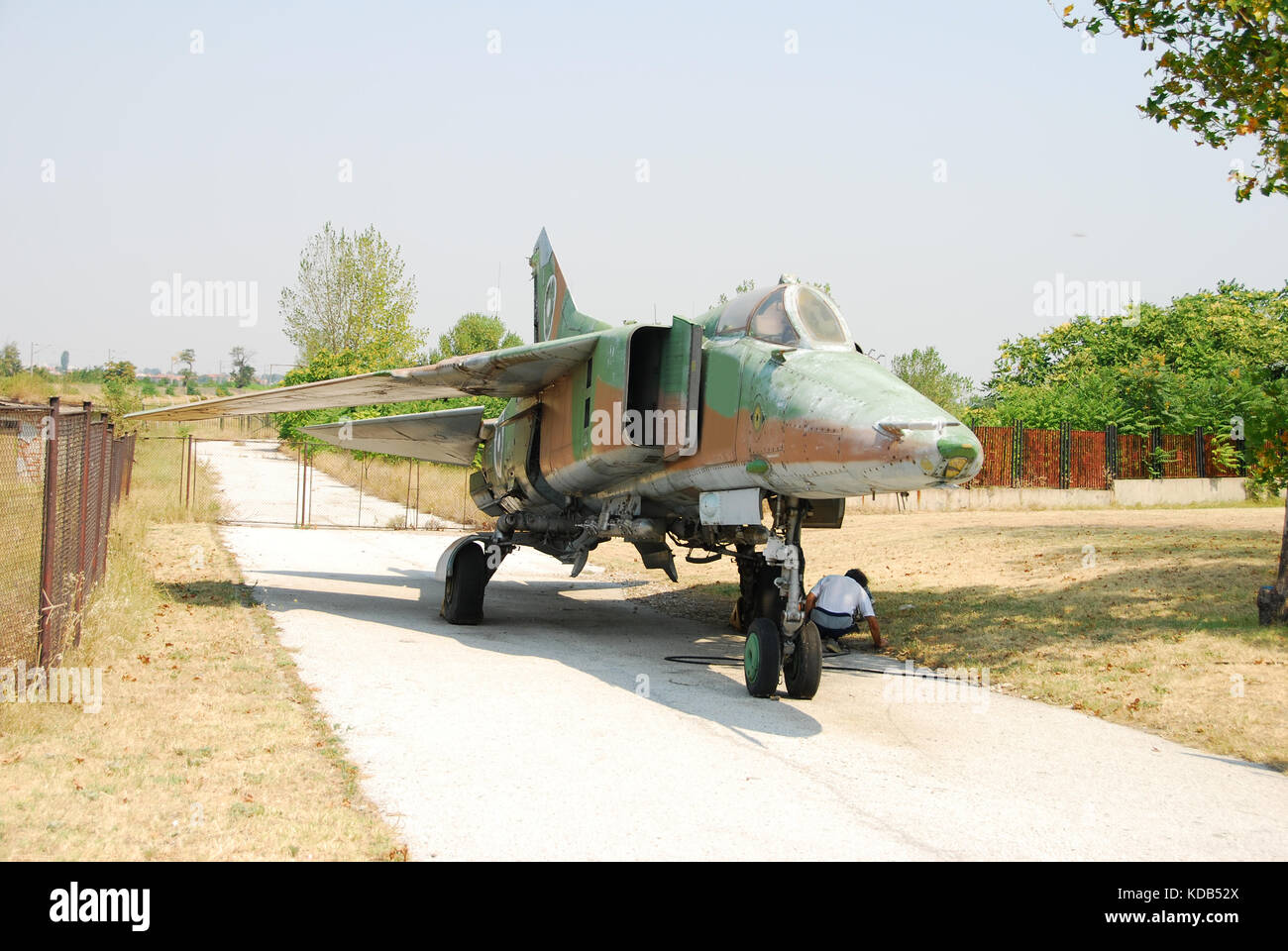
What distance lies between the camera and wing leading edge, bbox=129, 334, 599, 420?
11.3 meters

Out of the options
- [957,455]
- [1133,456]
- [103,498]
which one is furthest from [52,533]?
[1133,456]

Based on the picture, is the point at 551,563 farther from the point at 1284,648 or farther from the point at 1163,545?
the point at 1284,648

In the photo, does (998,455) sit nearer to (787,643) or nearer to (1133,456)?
(1133,456)

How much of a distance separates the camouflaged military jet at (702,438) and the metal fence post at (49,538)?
4944 mm

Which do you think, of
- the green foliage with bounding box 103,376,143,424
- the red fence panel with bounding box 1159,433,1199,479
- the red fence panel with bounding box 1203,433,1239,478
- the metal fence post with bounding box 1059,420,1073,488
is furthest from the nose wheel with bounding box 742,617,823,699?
the green foliage with bounding box 103,376,143,424

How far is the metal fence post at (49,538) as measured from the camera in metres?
7.13

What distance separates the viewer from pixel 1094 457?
33.2 meters

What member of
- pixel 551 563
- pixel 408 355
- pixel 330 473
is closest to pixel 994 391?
pixel 408 355

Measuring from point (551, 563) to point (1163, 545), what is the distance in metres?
12.4

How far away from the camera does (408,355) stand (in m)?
52.4

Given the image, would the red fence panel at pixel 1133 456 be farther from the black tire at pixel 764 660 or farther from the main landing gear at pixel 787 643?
the black tire at pixel 764 660

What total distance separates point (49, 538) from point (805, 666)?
613cm

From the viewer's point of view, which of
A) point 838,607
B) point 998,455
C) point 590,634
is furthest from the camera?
point 998,455

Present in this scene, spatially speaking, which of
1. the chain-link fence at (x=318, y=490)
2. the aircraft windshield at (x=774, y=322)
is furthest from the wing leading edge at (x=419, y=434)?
the chain-link fence at (x=318, y=490)
